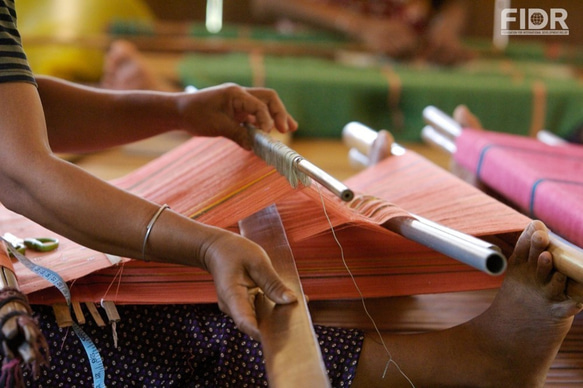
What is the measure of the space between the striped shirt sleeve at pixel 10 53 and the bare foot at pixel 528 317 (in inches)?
27.8

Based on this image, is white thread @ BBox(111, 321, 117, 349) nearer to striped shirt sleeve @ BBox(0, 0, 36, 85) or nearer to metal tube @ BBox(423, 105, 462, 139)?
striped shirt sleeve @ BBox(0, 0, 36, 85)

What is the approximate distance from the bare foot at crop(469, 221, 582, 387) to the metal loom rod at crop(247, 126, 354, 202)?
0.29 m

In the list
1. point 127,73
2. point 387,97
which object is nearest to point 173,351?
point 127,73

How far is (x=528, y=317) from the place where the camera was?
1.04m

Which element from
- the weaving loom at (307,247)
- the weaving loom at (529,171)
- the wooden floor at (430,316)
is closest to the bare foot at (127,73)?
the weaving loom at (529,171)

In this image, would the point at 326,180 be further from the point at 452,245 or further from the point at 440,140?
the point at 440,140

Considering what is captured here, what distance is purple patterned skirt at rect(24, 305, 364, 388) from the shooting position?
3.59 ft

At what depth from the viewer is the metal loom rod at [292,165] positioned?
892 millimetres

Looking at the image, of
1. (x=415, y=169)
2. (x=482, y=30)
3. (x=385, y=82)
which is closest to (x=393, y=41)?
(x=385, y=82)

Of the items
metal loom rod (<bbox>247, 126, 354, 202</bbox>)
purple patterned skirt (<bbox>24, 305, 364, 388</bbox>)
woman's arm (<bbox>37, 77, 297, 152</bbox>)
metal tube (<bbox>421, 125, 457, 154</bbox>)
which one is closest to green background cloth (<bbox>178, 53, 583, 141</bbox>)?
metal tube (<bbox>421, 125, 457, 154</bbox>)

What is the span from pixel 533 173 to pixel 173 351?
2.80ft

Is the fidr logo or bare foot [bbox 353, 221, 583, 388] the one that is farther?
the fidr logo

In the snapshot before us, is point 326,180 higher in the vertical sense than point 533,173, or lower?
higher

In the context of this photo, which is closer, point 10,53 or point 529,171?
point 10,53
